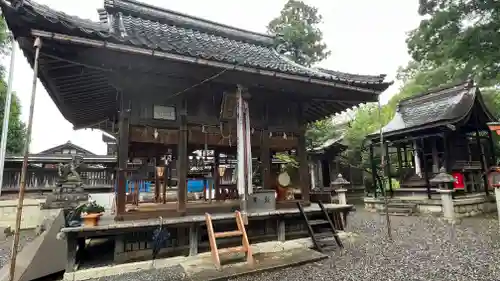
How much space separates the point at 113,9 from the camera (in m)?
7.04

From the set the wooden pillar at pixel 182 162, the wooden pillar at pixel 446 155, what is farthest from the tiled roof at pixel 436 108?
the wooden pillar at pixel 182 162

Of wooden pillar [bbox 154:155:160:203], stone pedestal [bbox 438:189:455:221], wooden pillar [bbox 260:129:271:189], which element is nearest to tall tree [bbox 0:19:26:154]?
wooden pillar [bbox 154:155:160:203]

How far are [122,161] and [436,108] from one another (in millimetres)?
15066

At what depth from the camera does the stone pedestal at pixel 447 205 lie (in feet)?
34.1

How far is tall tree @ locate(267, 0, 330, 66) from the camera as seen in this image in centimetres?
2028

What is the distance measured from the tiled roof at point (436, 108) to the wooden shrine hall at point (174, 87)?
7.02 metres

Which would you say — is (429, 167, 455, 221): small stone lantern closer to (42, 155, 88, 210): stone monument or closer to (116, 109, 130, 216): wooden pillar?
(116, 109, 130, 216): wooden pillar

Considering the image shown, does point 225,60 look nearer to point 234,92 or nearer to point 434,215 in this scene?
point 234,92

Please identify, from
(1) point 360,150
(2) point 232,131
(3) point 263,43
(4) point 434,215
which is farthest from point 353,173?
(2) point 232,131

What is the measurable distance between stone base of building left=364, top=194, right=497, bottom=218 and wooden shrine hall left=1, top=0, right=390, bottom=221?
7202mm

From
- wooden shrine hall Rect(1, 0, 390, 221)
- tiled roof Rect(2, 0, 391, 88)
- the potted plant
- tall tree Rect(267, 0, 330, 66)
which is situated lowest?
the potted plant

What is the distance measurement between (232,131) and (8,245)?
28.7 ft

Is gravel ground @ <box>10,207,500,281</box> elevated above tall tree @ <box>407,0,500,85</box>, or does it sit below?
below

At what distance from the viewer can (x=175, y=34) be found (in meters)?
7.34
